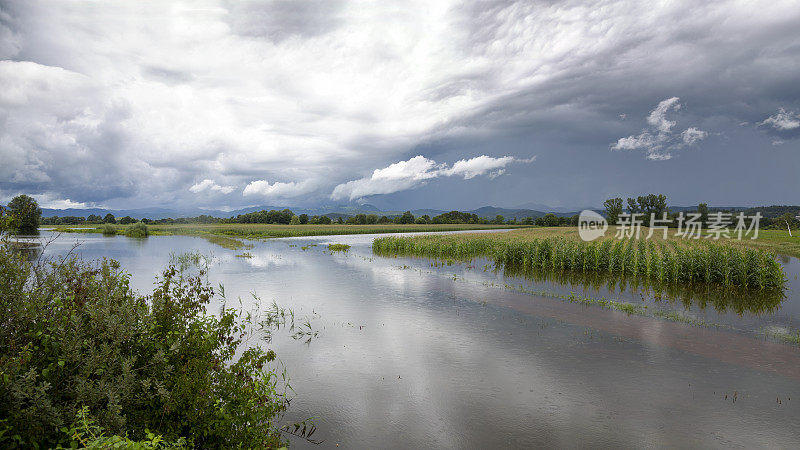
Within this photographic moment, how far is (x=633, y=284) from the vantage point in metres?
23.1

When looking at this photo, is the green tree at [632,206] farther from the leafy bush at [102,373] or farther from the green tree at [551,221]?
the leafy bush at [102,373]

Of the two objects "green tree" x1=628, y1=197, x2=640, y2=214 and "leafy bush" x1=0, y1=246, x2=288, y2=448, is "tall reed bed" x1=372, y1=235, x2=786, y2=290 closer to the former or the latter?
"leafy bush" x1=0, y1=246, x2=288, y2=448

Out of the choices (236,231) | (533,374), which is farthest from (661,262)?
(236,231)

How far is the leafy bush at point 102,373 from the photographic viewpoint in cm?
400

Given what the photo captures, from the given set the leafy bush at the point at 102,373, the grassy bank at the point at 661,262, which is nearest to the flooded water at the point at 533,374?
the leafy bush at the point at 102,373

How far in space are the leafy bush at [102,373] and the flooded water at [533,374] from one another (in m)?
2.36

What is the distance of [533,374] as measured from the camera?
1005 centimetres

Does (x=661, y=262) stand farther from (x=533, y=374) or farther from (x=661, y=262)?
(x=533, y=374)

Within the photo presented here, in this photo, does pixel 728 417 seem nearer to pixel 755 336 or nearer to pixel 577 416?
pixel 577 416

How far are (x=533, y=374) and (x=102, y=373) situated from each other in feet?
30.5

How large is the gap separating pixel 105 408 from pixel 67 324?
1.18 m

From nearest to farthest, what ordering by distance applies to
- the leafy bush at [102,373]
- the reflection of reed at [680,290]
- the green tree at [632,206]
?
the leafy bush at [102,373], the reflection of reed at [680,290], the green tree at [632,206]

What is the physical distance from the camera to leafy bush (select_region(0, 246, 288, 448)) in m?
4.00

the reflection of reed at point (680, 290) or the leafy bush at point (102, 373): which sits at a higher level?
the leafy bush at point (102, 373)
